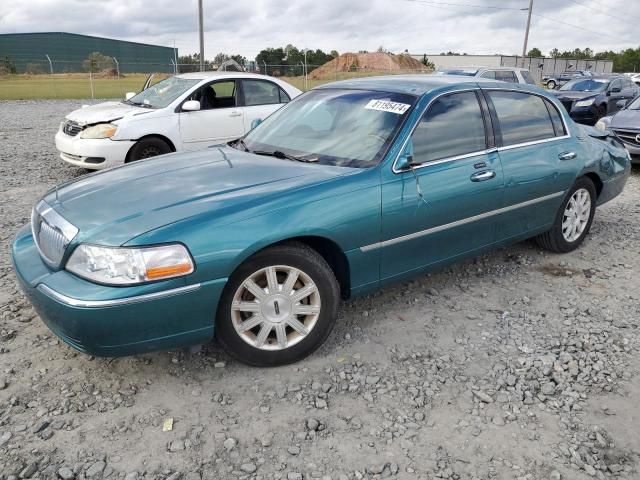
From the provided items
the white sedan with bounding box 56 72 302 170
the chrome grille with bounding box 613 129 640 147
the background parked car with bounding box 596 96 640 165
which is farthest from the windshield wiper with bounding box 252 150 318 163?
the chrome grille with bounding box 613 129 640 147

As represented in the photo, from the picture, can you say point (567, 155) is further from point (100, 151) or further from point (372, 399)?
point (100, 151)

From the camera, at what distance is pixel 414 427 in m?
2.68

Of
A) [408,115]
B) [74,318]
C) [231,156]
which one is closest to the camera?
[74,318]

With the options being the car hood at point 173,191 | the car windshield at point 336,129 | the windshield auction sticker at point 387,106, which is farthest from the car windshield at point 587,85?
the car hood at point 173,191

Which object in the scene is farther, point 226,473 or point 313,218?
point 313,218

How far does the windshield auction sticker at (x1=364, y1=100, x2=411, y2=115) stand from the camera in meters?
3.63

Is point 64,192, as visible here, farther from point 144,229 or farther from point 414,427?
point 414,427

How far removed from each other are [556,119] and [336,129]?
2.13 metres

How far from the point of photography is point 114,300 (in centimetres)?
254

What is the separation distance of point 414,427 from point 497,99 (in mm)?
2660

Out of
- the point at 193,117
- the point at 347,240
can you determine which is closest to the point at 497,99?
the point at 347,240

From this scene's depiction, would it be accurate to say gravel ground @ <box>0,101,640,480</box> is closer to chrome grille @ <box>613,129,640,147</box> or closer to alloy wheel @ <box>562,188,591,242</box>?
alloy wheel @ <box>562,188,591,242</box>

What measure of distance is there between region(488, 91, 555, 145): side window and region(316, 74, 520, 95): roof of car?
157 millimetres

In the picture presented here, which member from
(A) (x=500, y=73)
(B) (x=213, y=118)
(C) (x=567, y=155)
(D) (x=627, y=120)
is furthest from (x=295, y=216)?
(A) (x=500, y=73)
